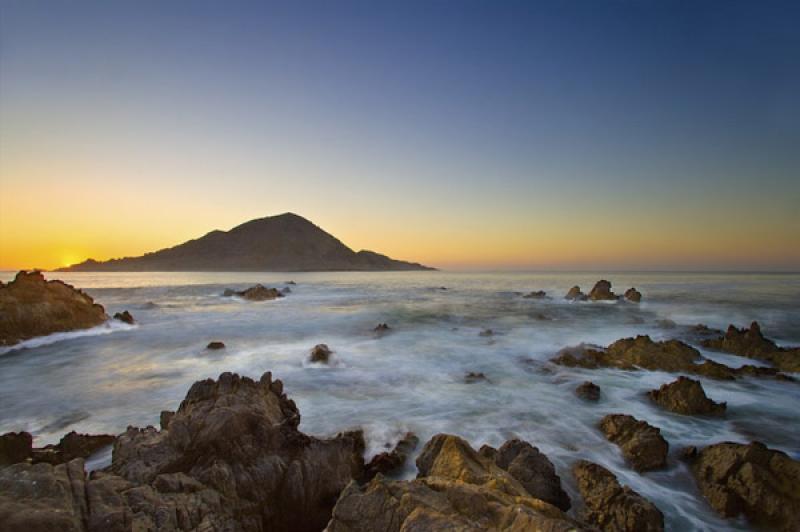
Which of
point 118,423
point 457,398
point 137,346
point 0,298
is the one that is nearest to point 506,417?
point 457,398

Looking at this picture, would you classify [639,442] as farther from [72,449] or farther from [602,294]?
[602,294]

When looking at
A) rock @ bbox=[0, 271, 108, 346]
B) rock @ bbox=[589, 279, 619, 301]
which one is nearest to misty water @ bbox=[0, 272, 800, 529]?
rock @ bbox=[0, 271, 108, 346]

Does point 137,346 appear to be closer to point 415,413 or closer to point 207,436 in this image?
point 415,413

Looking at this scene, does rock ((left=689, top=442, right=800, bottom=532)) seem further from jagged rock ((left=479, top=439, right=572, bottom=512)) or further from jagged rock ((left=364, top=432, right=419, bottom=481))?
jagged rock ((left=364, top=432, right=419, bottom=481))

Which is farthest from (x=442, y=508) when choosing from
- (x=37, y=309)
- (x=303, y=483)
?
(x=37, y=309)

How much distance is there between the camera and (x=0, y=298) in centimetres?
1680

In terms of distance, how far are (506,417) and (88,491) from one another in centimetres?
771

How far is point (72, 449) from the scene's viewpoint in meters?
6.52

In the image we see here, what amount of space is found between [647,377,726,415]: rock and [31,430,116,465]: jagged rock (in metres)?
11.6

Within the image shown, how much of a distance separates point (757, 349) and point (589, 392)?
9194mm

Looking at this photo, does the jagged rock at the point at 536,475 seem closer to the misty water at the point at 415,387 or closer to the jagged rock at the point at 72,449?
the misty water at the point at 415,387

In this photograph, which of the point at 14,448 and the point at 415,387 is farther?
the point at 415,387

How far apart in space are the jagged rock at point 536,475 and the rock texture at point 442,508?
5.02ft

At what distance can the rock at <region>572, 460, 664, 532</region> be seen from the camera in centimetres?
473
